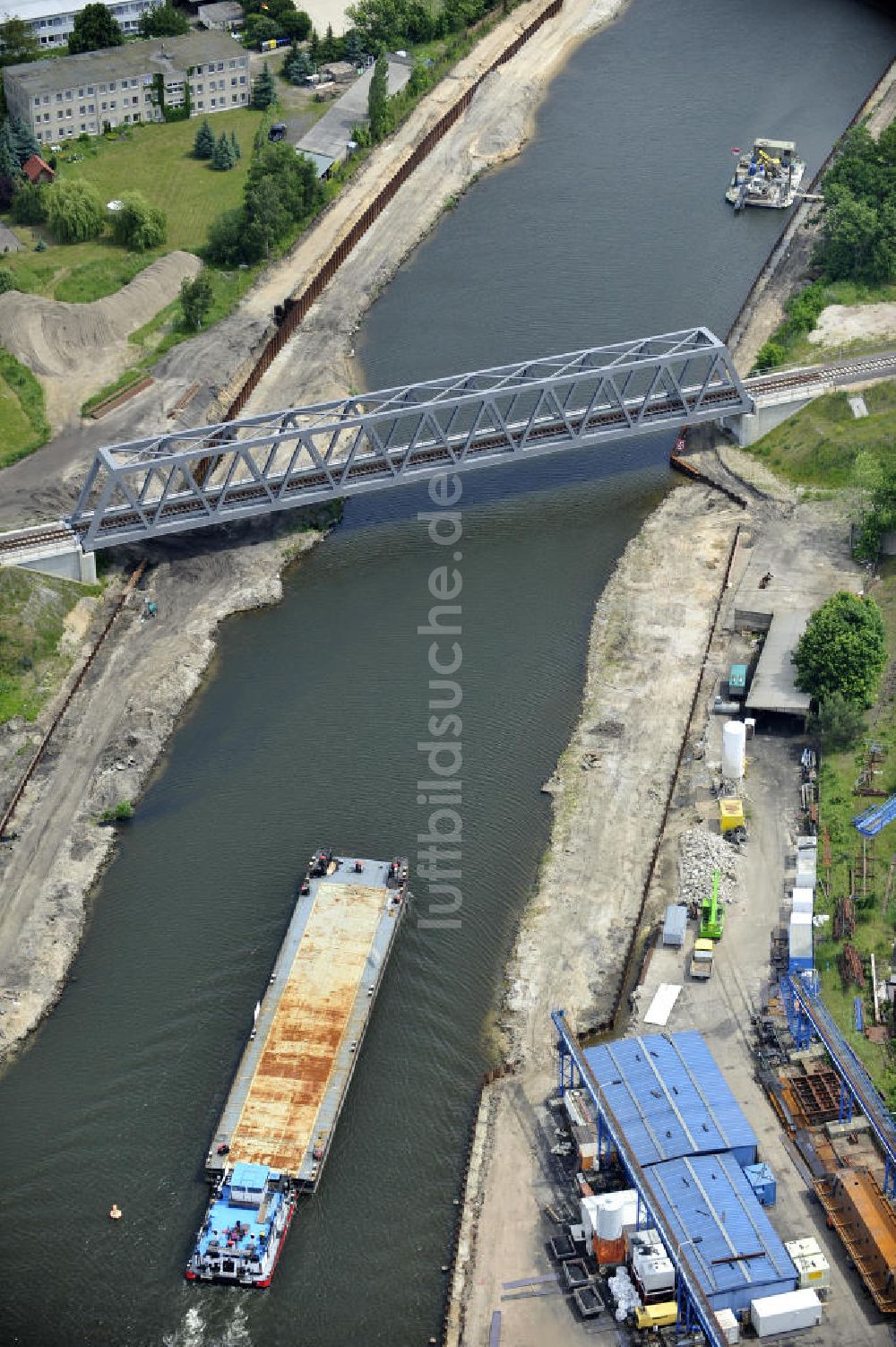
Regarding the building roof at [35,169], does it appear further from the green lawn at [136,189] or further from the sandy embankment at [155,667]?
the sandy embankment at [155,667]

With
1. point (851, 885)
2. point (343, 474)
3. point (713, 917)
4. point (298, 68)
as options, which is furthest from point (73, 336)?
point (851, 885)

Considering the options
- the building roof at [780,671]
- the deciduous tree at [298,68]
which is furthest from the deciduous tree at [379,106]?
the building roof at [780,671]

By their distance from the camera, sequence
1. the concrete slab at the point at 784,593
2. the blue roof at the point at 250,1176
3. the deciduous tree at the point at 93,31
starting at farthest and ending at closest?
the deciduous tree at the point at 93,31 < the concrete slab at the point at 784,593 < the blue roof at the point at 250,1176

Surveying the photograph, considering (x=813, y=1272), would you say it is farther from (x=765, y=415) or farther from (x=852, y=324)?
(x=852, y=324)

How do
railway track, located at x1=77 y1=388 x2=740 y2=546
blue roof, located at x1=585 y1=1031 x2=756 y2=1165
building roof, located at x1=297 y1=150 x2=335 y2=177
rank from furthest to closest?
1. building roof, located at x1=297 y1=150 x2=335 y2=177
2. railway track, located at x1=77 y1=388 x2=740 y2=546
3. blue roof, located at x1=585 y1=1031 x2=756 y2=1165

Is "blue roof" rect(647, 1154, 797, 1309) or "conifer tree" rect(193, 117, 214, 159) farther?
"conifer tree" rect(193, 117, 214, 159)

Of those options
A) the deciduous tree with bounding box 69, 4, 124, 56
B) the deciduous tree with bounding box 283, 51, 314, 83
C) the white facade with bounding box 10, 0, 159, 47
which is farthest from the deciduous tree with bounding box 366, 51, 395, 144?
the white facade with bounding box 10, 0, 159, 47
